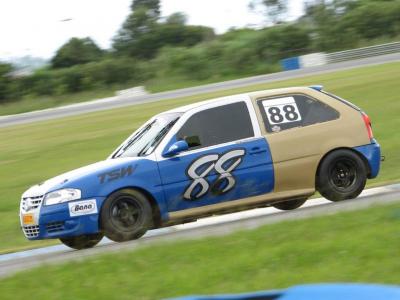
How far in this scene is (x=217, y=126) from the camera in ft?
32.1

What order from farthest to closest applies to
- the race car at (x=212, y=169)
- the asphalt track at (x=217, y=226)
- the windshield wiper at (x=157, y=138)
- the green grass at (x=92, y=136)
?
the green grass at (x=92, y=136) → the windshield wiper at (x=157, y=138) → the race car at (x=212, y=169) → the asphalt track at (x=217, y=226)

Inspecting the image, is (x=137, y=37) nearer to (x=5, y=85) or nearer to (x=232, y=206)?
(x=5, y=85)

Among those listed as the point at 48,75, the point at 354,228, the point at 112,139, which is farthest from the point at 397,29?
the point at 354,228

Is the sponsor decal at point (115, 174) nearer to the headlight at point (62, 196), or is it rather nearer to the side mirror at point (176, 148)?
the headlight at point (62, 196)

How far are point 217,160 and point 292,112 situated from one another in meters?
1.25

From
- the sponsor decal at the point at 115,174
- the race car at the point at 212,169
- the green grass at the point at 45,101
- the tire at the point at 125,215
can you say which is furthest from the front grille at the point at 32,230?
the green grass at the point at 45,101

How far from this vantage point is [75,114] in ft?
109

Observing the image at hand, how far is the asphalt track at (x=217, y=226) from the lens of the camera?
8.45 m

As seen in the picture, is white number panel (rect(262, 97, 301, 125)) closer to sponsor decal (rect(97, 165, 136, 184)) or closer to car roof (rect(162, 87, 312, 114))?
car roof (rect(162, 87, 312, 114))

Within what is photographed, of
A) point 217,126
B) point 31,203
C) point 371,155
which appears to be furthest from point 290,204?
point 31,203

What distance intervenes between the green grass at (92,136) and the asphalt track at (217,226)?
1.14 meters

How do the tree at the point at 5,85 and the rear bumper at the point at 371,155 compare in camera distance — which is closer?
the rear bumper at the point at 371,155

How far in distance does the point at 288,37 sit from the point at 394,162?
4232 cm

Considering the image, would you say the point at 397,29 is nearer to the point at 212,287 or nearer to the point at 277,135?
the point at 277,135
